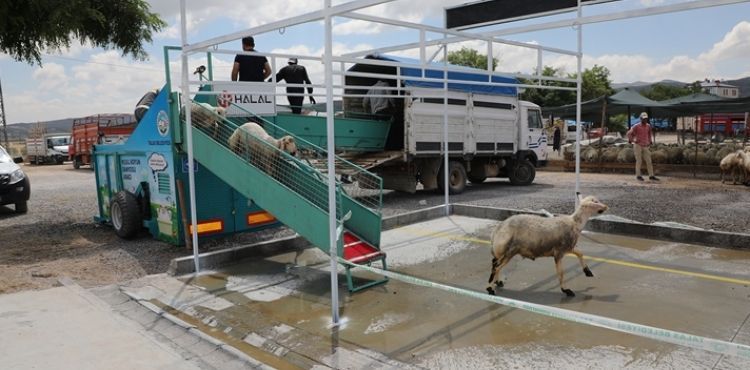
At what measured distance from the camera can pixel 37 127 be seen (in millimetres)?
38375

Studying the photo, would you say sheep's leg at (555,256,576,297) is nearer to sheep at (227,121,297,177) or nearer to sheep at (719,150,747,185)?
sheep at (227,121,297,177)

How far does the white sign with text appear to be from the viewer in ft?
23.9

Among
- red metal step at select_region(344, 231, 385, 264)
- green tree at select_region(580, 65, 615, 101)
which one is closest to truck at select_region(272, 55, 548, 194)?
red metal step at select_region(344, 231, 385, 264)

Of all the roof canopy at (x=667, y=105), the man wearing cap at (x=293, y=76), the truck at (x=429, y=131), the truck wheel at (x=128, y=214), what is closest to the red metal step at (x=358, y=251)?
the truck wheel at (x=128, y=214)

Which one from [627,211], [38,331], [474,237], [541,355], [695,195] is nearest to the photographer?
[541,355]

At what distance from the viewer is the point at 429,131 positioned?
39.7ft

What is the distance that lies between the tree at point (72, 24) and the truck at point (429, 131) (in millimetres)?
4666

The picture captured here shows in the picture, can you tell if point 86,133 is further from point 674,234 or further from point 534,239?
point 674,234

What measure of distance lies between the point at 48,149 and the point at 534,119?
101 ft

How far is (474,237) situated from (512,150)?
742 centimetres

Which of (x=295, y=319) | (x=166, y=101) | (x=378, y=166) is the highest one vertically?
(x=166, y=101)

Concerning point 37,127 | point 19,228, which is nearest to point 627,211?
point 19,228

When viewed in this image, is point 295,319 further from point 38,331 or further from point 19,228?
point 19,228

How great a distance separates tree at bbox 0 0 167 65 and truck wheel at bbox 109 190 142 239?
12.7 feet
